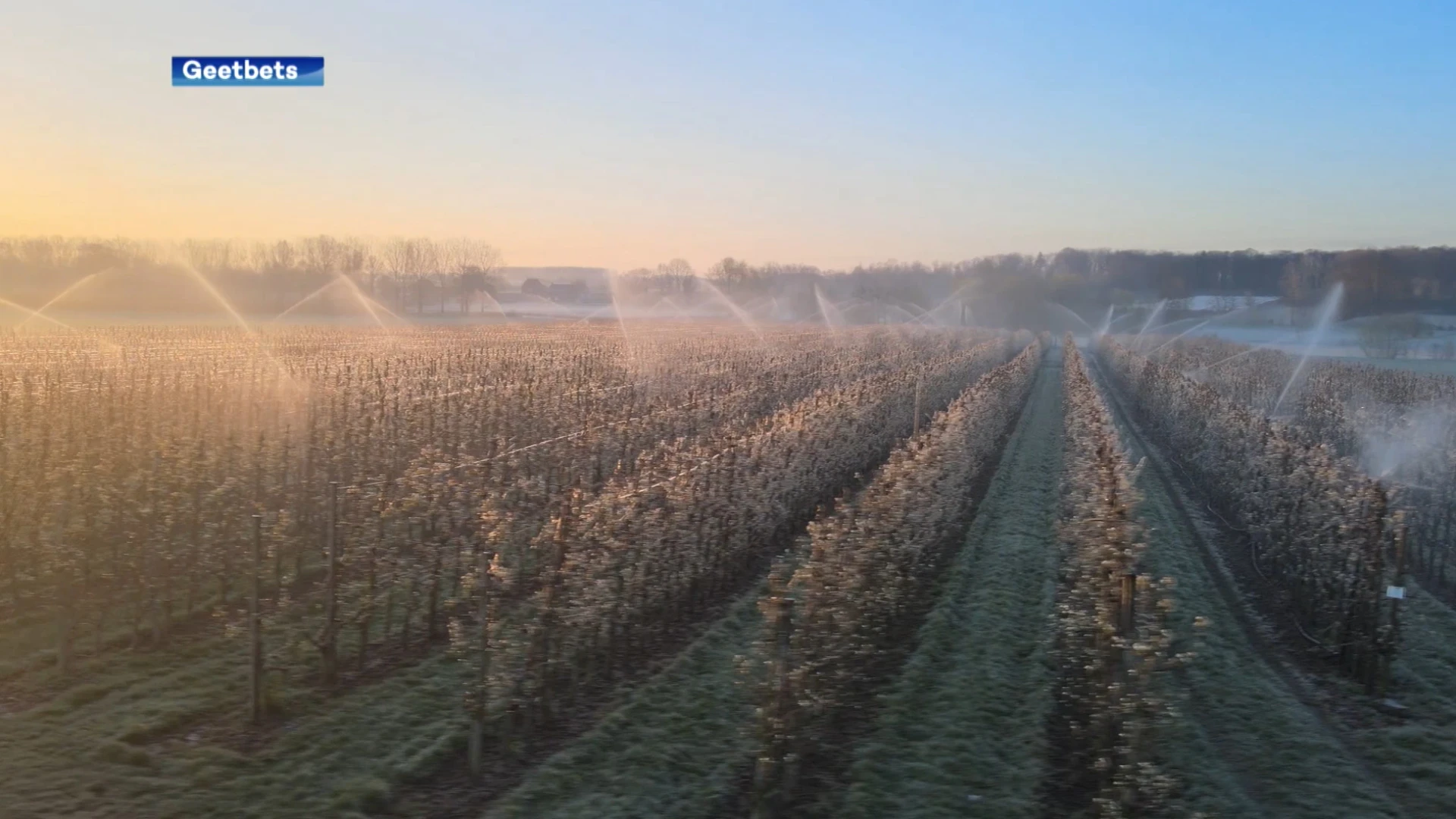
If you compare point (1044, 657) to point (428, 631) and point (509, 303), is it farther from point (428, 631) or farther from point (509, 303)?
point (509, 303)

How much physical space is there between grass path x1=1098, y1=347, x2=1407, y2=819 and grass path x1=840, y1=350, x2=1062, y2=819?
3.29ft

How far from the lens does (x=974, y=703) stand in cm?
791

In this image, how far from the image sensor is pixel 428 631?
8859mm

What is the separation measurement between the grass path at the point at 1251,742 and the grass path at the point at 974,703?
1.00m

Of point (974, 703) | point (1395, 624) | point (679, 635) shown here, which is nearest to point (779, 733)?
point (974, 703)

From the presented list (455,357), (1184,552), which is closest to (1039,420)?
(1184,552)

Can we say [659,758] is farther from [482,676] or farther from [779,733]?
[482,676]

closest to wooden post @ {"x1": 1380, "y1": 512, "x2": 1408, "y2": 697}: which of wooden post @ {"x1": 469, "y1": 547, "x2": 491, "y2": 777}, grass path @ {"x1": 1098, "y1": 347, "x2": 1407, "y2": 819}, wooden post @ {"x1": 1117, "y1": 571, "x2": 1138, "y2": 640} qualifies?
grass path @ {"x1": 1098, "y1": 347, "x2": 1407, "y2": 819}

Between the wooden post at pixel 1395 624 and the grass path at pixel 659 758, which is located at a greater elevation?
the wooden post at pixel 1395 624

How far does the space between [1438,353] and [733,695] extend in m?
68.0

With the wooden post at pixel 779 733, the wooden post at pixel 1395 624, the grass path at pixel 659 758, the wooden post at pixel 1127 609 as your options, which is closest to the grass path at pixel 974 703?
the wooden post at pixel 779 733

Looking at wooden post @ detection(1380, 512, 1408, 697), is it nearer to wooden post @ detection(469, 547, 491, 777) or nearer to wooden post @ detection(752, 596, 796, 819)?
wooden post @ detection(752, 596, 796, 819)

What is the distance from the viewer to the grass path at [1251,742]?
21.1 feet

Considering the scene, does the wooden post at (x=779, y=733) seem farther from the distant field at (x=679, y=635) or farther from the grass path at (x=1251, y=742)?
the grass path at (x=1251, y=742)
